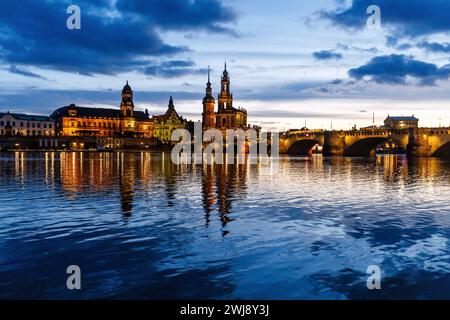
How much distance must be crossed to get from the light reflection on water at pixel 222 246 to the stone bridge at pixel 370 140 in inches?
4223

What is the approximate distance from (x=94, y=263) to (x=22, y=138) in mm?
183981

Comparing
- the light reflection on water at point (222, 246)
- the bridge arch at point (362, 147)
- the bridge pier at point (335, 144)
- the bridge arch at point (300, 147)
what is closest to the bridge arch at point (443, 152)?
the bridge arch at point (362, 147)

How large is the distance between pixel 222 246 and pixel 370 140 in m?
136

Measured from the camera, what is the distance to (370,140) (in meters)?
142

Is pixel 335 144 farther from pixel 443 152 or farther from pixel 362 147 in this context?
pixel 443 152

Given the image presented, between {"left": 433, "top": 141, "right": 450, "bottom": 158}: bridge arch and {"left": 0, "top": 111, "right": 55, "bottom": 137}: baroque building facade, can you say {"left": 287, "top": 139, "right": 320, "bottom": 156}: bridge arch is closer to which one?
{"left": 433, "top": 141, "right": 450, "bottom": 158}: bridge arch

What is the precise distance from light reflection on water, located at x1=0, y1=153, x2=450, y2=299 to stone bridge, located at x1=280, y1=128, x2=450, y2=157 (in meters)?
107

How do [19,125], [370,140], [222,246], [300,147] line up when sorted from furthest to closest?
1. [19,125]
2. [300,147]
3. [370,140]
4. [222,246]

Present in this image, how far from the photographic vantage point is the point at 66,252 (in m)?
14.4

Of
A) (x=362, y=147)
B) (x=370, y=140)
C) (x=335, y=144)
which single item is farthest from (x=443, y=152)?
(x=335, y=144)
